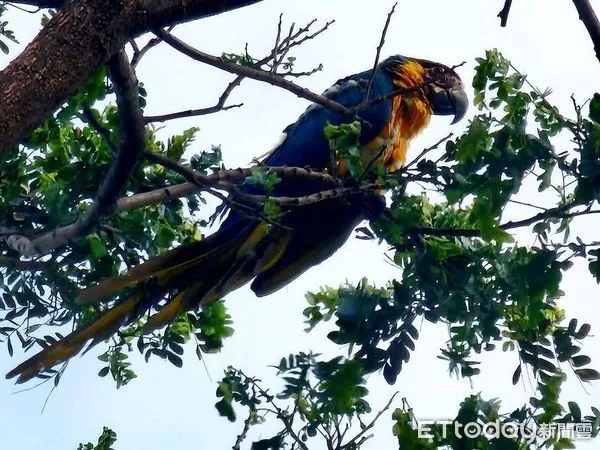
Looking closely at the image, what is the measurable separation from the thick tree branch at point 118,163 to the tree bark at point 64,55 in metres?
0.14

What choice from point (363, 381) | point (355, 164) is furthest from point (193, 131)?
point (363, 381)

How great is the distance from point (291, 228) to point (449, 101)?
74.9 inches

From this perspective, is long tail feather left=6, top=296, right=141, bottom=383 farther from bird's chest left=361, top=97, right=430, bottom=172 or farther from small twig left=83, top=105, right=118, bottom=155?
bird's chest left=361, top=97, right=430, bottom=172

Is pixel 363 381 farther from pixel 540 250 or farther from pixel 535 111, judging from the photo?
pixel 535 111

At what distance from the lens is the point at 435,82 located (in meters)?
4.57

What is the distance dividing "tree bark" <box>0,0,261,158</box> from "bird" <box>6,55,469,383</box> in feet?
2.79

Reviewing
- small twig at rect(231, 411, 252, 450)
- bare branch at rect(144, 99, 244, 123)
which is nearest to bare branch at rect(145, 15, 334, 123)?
bare branch at rect(144, 99, 244, 123)

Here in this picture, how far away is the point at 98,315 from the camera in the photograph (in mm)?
3070

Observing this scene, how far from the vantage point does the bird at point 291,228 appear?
3031 millimetres

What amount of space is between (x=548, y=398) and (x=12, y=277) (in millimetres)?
2038

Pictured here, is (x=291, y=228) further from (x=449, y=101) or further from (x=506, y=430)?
(x=449, y=101)

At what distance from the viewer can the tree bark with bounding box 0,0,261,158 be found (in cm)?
186

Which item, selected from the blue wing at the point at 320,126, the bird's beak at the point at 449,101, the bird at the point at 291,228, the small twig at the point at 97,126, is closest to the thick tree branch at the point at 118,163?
the small twig at the point at 97,126

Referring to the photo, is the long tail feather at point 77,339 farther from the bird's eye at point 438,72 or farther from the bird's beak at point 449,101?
the bird's eye at point 438,72
